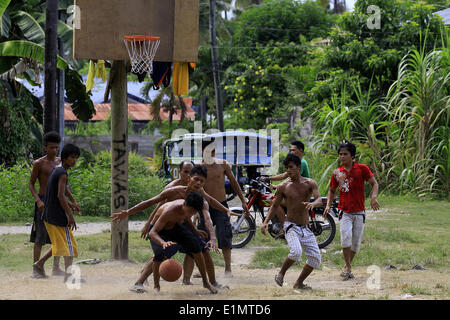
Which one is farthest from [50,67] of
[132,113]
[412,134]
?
[132,113]

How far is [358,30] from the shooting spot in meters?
23.4

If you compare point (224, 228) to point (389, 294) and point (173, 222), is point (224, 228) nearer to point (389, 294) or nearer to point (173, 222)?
point (173, 222)

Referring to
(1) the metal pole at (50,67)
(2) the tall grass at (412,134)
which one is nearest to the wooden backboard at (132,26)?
(1) the metal pole at (50,67)

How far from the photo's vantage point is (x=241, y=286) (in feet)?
25.6

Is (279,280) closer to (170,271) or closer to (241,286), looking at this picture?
(241,286)

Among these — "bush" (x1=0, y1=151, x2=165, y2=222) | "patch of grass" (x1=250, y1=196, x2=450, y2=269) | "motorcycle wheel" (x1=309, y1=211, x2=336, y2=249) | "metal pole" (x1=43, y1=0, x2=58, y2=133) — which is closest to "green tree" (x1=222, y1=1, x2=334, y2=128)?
"patch of grass" (x1=250, y1=196, x2=450, y2=269)

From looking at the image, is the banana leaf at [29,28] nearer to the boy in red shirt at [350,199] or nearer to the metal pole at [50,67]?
the metal pole at [50,67]

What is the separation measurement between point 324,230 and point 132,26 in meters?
4.74

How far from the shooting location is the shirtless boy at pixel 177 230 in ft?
22.2

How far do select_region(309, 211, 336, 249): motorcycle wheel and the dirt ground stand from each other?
1.69 metres

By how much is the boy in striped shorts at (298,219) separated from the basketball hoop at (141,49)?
2.72 meters

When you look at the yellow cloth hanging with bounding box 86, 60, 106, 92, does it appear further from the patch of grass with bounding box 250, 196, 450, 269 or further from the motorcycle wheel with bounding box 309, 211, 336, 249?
the motorcycle wheel with bounding box 309, 211, 336, 249

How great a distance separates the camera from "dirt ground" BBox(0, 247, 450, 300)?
6.96 metres

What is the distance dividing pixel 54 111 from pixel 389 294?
8138 millimetres
